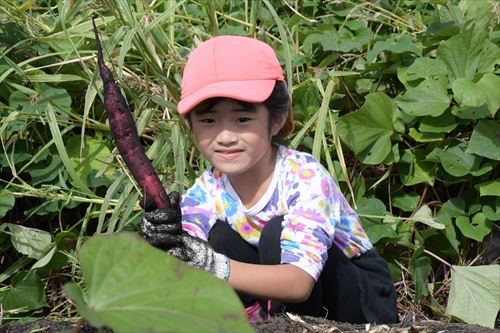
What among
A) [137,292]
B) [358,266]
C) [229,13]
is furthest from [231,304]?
[229,13]

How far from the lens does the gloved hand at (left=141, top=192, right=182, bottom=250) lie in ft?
6.10

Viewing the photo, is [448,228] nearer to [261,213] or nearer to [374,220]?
[374,220]

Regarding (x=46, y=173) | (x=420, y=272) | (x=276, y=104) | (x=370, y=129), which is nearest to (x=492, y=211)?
(x=420, y=272)

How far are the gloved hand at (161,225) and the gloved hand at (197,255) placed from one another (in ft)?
0.06

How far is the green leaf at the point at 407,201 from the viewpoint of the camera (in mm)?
2906

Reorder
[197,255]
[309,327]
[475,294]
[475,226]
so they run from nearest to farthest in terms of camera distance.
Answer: [309,327] → [197,255] → [475,294] → [475,226]

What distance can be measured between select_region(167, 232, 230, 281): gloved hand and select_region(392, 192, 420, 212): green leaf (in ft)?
3.66

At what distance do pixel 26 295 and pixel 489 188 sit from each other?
54.3 inches

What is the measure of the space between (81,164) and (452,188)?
3.82 ft

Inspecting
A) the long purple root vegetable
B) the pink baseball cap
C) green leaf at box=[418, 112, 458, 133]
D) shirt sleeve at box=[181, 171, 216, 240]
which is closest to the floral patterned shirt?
shirt sleeve at box=[181, 171, 216, 240]

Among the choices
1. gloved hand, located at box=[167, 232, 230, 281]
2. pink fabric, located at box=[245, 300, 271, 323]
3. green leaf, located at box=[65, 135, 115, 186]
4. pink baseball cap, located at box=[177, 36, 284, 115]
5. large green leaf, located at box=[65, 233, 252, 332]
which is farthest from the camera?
green leaf, located at box=[65, 135, 115, 186]

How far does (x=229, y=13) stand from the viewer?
128 inches

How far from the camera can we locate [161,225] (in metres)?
1.87

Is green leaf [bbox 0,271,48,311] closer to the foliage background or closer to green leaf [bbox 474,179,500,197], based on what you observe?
the foliage background
